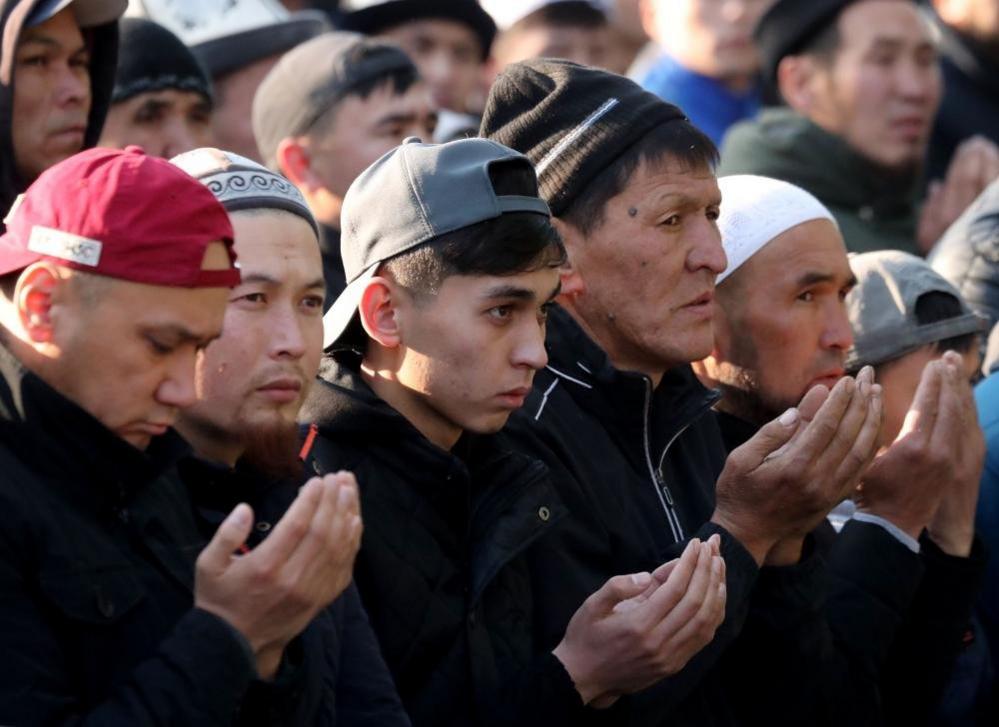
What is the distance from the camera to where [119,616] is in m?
2.84

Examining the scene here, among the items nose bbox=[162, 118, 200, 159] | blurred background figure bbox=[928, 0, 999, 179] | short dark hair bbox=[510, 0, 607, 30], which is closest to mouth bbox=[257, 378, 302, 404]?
nose bbox=[162, 118, 200, 159]

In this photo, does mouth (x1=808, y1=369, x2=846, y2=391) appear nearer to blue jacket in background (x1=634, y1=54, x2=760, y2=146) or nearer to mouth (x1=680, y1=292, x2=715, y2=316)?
mouth (x1=680, y1=292, x2=715, y2=316)

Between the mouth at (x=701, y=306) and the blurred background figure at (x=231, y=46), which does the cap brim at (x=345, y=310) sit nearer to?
the mouth at (x=701, y=306)

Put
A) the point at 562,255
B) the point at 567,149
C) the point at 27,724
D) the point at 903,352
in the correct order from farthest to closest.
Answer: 1. the point at 903,352
2. the point at 567,149
3. the point at 562,255
4. the point at 27,724

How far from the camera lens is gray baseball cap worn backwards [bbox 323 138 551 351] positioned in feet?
12.0

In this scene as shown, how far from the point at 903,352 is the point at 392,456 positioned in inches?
75.9

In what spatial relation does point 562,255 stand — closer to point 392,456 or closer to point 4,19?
point 392,456

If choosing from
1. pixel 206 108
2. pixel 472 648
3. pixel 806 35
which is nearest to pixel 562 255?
pixel 472 648

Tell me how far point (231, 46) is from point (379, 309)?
10.9 ft

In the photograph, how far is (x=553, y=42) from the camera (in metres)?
8.54

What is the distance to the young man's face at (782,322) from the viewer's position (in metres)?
4.77

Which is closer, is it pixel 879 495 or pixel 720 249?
pixel 720 249

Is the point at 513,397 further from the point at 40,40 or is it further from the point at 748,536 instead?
the point at 40,40

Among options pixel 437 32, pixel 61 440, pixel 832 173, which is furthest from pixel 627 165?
pixel 437 32
